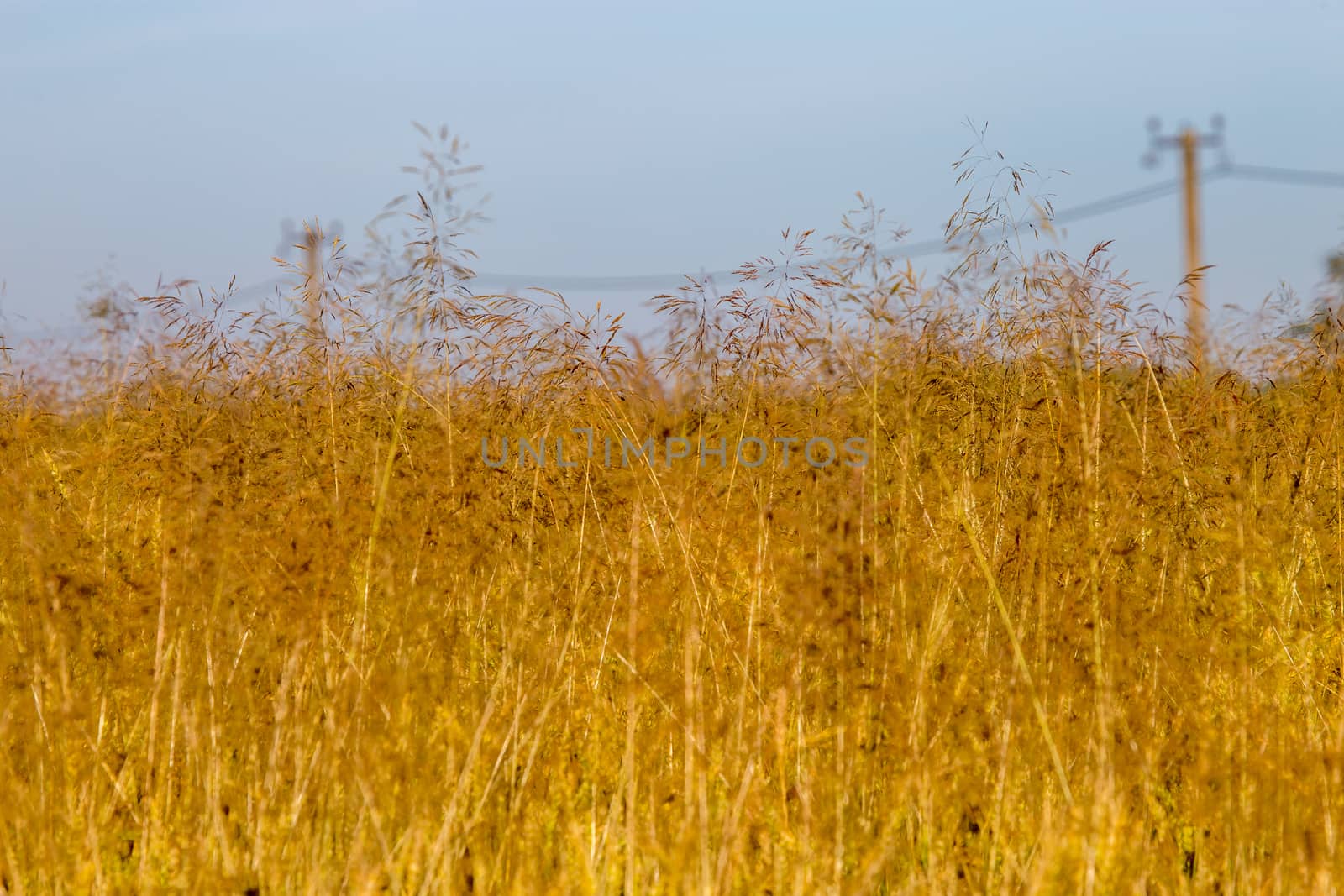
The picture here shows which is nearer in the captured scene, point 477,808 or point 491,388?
point 477,808

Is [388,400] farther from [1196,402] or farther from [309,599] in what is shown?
[1196,402]

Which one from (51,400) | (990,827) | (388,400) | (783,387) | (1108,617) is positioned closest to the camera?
(990,827)

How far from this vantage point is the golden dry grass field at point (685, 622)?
239 cm

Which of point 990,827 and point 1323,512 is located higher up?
point 1323,512

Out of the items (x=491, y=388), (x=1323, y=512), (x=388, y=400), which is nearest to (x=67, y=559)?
(x=388, y=400)

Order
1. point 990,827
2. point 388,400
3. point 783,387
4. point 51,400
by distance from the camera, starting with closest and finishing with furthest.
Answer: point 990,827, point 783,387, point 388,400, point 51,400

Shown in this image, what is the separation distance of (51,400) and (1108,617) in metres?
4.83

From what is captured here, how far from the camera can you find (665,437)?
303 centimetres

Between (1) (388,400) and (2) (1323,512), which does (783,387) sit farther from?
(2) (1323,512)

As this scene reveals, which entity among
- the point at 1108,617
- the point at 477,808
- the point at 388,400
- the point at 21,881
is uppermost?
the point at 388,400

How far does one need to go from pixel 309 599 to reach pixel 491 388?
1.43 metres

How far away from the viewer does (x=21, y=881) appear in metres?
2.35

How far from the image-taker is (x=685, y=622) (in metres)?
3.29

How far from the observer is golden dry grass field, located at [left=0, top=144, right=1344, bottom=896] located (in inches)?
94.2
